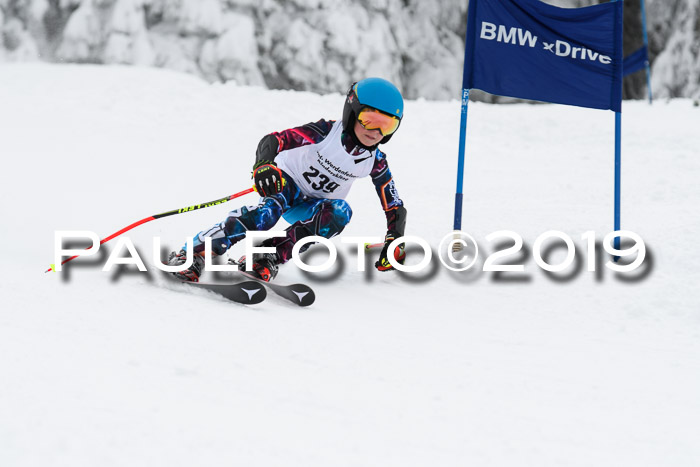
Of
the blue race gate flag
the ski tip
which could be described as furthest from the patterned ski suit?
the blue race gate flag

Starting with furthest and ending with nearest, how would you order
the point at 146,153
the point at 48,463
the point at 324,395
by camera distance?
the point at 146,153
the point at 324,395
the point at 48,463

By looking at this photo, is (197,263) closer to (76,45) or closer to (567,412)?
(567,412)

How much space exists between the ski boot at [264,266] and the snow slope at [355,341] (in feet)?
0.82

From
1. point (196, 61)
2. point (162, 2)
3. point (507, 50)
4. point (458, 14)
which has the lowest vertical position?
point (507, 50)

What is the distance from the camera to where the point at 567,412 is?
2.19 meters

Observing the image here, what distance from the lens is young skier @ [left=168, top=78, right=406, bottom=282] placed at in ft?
12.1

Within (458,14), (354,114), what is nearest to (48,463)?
(354,114)

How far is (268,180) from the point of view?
11.9 feet

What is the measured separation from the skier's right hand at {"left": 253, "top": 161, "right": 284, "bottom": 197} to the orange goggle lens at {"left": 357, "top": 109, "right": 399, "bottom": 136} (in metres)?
0.54

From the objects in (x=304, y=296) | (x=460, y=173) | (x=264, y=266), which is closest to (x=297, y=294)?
(x=304, y=296)

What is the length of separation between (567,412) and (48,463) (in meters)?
1.53

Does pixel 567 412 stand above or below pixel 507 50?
below

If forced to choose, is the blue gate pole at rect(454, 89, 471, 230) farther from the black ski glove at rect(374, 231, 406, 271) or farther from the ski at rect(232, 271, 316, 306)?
the ski at rect(232, 271, 316, 306)

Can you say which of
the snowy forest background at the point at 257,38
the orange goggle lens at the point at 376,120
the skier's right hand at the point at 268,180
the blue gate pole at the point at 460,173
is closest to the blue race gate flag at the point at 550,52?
the blue gate pole at the point at 460,173
